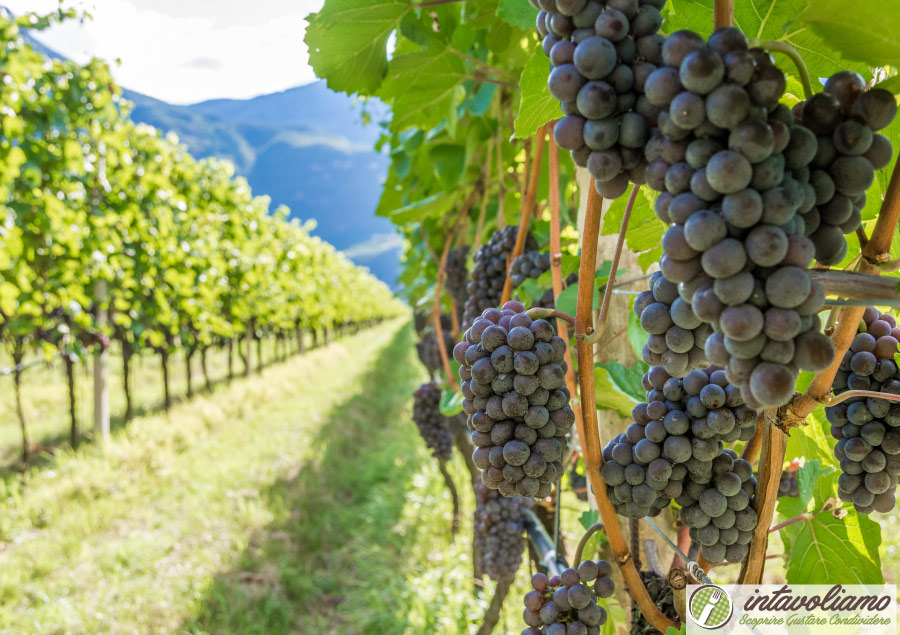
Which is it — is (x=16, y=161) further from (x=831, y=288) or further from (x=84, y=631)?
(x=831, y=288)

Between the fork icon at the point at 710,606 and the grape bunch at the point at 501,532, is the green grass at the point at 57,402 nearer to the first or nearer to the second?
the grape bunch at the point at 501,532

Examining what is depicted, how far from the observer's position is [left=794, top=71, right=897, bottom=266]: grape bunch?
1.20ft

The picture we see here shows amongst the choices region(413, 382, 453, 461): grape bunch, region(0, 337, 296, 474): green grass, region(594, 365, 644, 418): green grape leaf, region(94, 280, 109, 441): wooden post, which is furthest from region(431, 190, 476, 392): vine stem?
region(0, 337, 296, 474): green grass

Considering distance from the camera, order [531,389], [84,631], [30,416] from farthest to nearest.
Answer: [30,416], [84,631], [531,389]

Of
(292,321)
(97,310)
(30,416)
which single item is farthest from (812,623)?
(292,321)

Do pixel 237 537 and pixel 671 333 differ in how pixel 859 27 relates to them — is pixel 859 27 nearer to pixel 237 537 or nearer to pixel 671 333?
pixel 671 333

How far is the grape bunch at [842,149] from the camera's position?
0.37 m

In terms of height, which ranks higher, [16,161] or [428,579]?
[16,161]

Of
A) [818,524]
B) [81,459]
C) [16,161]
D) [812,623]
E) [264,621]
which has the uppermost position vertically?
[16,161]

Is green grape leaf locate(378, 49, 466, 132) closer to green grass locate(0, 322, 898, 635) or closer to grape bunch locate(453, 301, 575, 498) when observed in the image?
grape bunch locate(453, 301, 575, 498)

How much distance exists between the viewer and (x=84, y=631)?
145 inches

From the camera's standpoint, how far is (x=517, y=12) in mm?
893

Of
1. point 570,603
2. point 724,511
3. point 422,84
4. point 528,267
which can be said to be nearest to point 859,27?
point 724,511

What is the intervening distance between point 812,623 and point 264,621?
398 centimetres
